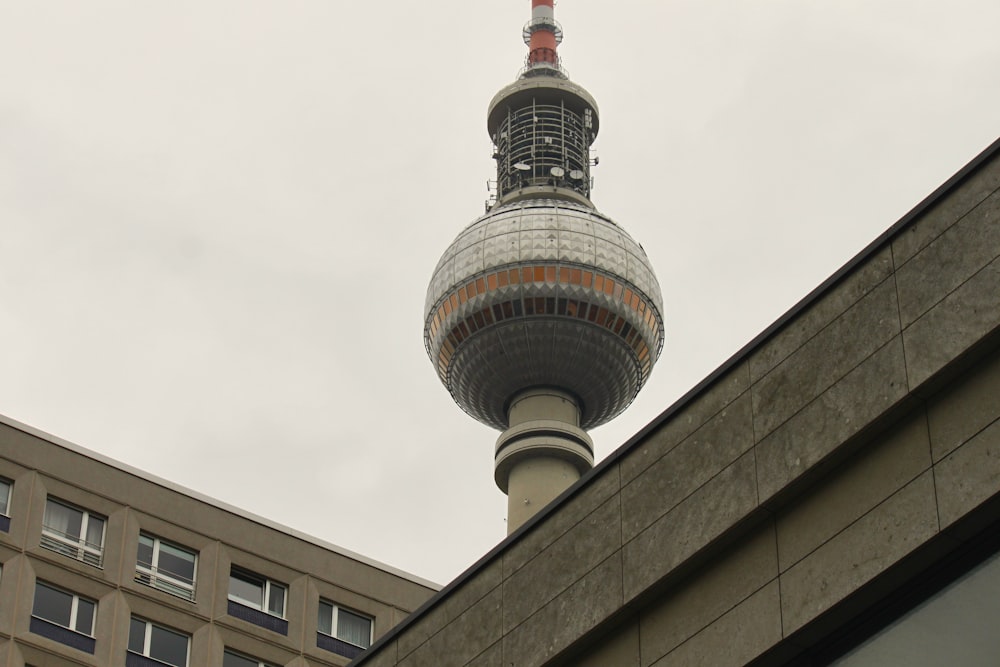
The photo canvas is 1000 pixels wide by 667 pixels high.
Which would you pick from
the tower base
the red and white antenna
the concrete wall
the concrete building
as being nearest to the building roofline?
the concrete building

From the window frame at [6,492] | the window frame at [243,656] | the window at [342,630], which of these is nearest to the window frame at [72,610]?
the window frame at [6,492]

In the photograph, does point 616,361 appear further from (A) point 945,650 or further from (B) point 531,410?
(A) point 945,650

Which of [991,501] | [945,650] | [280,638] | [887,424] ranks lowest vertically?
[945,650]

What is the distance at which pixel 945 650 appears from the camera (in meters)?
13.2

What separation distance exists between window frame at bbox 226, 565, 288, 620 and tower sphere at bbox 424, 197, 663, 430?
4697cm

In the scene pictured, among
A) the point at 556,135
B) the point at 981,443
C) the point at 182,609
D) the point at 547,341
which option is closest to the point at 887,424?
the point at 981,443

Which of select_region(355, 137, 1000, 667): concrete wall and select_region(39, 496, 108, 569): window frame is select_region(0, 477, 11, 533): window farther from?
select_region(355, 137, 1000, 667): concrete wall

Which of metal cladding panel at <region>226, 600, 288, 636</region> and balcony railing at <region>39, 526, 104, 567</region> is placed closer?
balcony railing at <region>39, 526, 104, 567</region>

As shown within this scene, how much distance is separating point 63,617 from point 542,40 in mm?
69796

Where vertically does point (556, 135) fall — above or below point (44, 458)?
above

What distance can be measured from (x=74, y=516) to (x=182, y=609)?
287cm

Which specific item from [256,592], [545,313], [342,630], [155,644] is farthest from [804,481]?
[545,313]

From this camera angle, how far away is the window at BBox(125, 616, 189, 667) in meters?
39.4

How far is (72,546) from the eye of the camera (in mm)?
39875
